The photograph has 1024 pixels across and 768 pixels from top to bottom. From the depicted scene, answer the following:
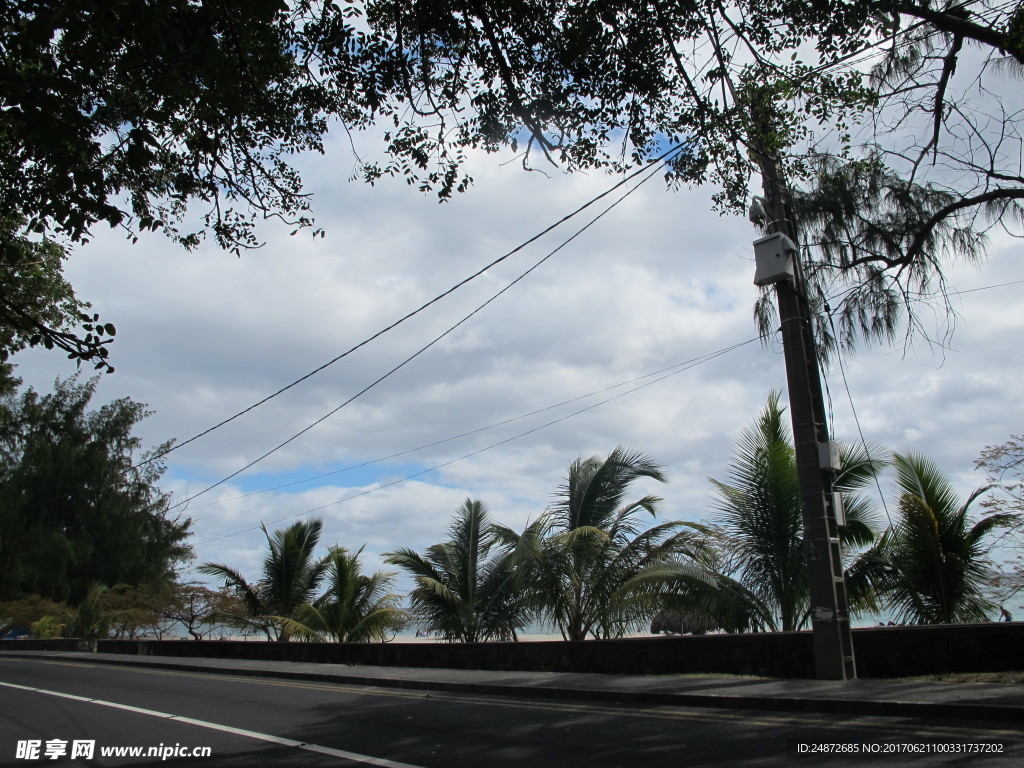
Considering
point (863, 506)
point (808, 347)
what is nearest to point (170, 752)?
point (808, 347)

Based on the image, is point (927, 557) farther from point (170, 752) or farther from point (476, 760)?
point (170, 752)

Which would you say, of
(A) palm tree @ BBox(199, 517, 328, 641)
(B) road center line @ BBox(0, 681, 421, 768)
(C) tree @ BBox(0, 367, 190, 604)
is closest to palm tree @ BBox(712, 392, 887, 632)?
(B) road center line @ BBox(0, 681, 421, 768)

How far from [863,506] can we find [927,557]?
1.15 metres

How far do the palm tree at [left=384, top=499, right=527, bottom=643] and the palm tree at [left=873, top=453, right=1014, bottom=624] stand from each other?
6.81 m

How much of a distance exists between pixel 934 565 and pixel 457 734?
8314 millimetres

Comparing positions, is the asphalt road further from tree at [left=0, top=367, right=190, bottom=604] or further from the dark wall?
tree at [left=0, top=367, right=190, bottom=604]

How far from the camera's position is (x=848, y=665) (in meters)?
9.09

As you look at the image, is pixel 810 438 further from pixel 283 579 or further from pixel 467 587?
pixel 283 579

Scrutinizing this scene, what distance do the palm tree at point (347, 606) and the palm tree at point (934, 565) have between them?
45.1ft

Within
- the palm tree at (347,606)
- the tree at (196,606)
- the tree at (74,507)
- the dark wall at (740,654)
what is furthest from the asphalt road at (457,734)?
the tree at (74,507)

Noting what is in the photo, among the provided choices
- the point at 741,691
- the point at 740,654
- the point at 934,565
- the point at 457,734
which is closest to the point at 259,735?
the point at 457,734

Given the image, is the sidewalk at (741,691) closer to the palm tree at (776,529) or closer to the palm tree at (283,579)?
the palm tree at (776,529)

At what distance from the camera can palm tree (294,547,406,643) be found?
22516 mm

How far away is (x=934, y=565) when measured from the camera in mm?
12234
